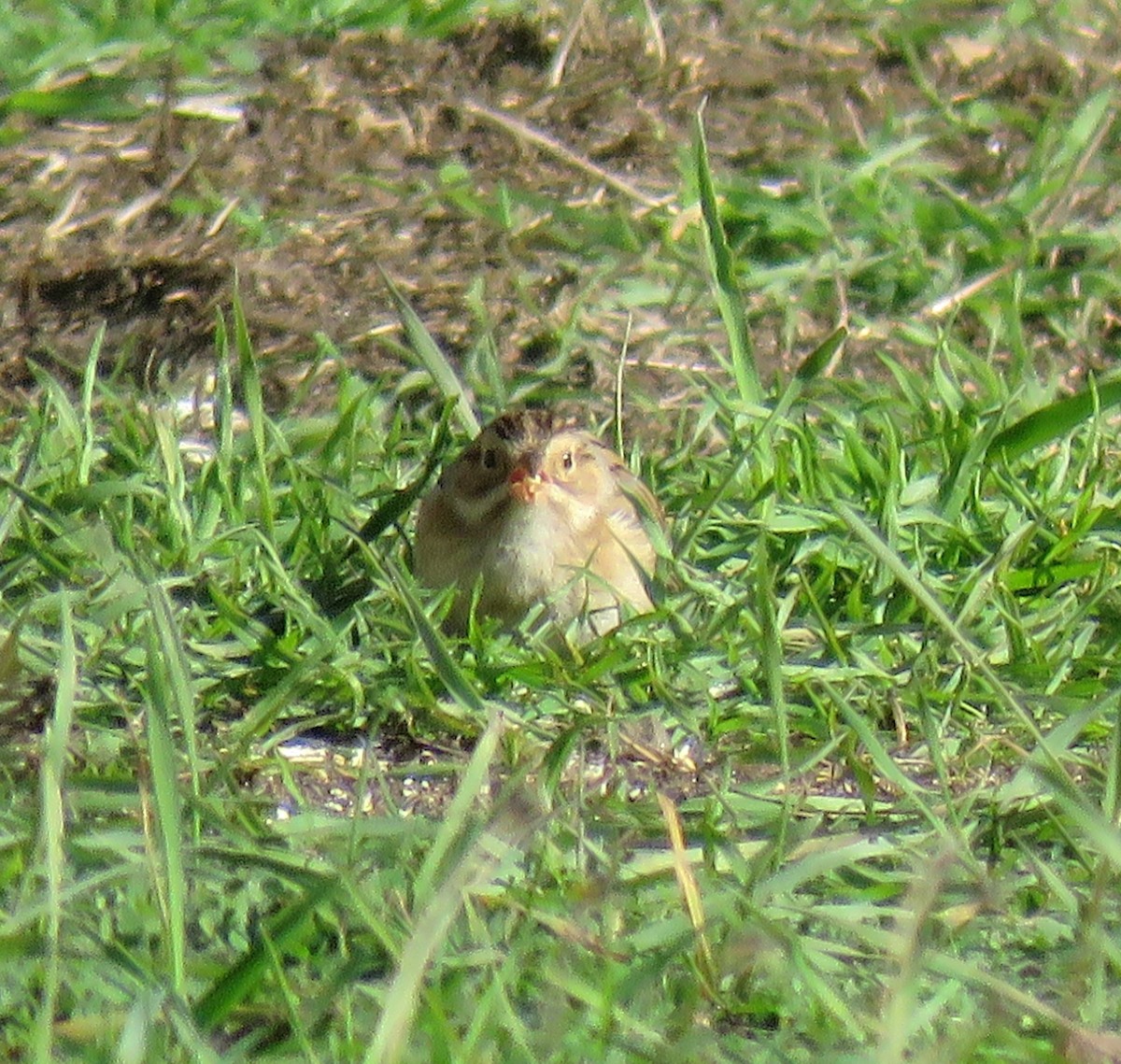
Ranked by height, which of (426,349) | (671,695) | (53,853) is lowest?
(671,695)

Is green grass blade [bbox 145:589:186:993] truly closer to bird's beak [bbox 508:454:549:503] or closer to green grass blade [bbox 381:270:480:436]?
green grass blade [bbox 381:270:480:436]

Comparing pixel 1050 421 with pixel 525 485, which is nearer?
pixel 525 485

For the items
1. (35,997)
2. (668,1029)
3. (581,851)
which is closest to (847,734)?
(581,851)

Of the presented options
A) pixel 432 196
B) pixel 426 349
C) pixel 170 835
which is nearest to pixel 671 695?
pixel 426 349

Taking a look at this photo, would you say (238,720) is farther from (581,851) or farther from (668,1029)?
(668,1029)

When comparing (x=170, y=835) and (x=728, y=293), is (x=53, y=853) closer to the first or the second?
(x=170, y=835)

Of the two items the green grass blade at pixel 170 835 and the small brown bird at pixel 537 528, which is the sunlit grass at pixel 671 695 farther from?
the small brown bird at pixel 537 528

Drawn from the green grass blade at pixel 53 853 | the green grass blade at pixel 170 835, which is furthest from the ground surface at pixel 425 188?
the green grass blade at pixel 170 835

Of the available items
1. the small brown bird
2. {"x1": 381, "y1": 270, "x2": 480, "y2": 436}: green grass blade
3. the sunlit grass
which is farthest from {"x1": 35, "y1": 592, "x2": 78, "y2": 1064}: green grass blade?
the small brown bird
